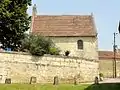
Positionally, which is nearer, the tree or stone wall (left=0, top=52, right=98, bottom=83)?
stone wall (left=0, top=52, right=98, bottom=83)

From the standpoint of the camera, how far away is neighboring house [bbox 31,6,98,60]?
51.2 meters

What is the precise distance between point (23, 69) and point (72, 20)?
66.8 ft

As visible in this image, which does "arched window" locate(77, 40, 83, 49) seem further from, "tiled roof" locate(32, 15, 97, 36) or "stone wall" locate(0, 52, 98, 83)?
"stone wall" locate(0, 52, 98, 83)

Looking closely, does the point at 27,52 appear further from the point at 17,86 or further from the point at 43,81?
the point at 17,86

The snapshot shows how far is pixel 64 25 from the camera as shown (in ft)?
175

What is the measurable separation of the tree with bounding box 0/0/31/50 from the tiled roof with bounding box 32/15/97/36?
1208 centimetres

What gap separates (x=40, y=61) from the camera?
3675 centimetres

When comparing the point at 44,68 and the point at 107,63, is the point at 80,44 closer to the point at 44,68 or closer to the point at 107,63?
the point at 44,68

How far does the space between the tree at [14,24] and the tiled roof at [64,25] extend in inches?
476

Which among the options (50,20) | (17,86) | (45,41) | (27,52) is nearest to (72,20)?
(50,20)

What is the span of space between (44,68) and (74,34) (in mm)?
15423

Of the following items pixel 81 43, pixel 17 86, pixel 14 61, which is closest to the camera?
pixel 17 86

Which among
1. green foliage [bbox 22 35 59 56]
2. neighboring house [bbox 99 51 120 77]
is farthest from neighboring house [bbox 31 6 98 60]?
neighboring house [bbox 99 51 120 77]

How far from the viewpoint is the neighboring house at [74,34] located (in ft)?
168
